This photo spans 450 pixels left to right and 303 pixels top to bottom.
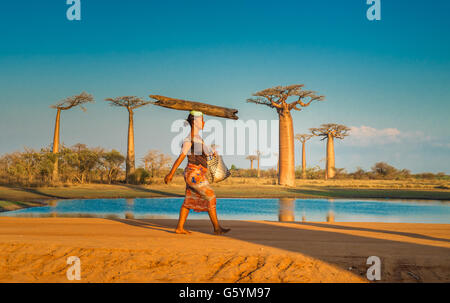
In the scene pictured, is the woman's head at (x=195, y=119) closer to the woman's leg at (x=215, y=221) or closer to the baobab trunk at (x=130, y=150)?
the woman's leg at (x=215, y=221)

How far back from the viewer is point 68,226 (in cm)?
640

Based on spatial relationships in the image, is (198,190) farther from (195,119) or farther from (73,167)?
(73,167)

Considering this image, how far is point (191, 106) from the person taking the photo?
546cm

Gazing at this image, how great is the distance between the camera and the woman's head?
5.38 metres

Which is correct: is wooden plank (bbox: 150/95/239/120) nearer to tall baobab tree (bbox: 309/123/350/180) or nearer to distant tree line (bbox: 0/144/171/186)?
distant tree line (bbox: 0/144/171/186)

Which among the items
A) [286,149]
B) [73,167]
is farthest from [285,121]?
[73,167]

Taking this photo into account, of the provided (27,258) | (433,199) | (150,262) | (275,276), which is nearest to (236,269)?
(275,276)

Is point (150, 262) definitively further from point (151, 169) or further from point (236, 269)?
point (151, 169)

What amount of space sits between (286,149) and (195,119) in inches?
983
